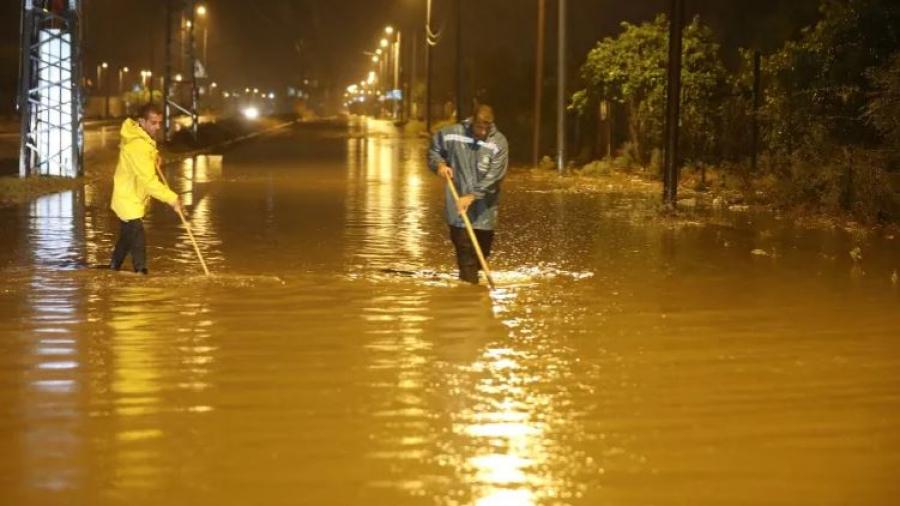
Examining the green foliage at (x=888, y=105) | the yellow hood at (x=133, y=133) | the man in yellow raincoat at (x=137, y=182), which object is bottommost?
the man in yellow raincoat at (x=137, y=182)

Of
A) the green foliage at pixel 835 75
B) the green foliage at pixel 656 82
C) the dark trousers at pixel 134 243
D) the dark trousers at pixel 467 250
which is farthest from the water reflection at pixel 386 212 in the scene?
the green foliage at pixel 835 75

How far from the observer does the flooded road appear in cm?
607

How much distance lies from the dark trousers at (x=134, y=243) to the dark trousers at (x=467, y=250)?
2828 mm

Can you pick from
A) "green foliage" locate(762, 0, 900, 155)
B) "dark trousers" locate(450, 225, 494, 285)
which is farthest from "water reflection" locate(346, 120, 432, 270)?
"green foliage" locate(762, 0, 900, 155)

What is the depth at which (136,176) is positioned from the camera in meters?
12.0

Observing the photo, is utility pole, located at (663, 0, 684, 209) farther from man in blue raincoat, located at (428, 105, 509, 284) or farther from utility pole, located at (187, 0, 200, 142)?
utility pole, located at (187, 0, 200, 142)

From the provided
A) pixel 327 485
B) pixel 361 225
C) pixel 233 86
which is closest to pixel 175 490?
pixel 327 485

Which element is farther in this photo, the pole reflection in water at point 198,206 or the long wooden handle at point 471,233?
the pole reflection in water at point 198,206

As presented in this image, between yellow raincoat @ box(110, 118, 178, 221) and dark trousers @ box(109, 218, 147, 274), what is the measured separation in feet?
0.27

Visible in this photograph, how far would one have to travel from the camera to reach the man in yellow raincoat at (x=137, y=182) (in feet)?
39.0

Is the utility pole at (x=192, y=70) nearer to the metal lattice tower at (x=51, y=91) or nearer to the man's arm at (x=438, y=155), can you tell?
the metal lattice tower at (x=51, y=91)

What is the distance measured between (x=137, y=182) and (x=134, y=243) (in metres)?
0.56

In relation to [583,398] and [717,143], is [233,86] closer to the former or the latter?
[717,143]

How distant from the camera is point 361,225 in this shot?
17.6 metres
